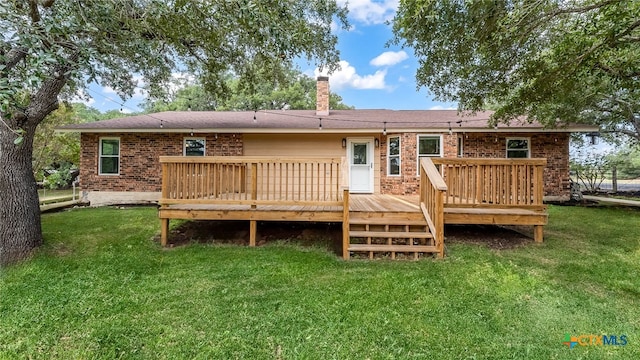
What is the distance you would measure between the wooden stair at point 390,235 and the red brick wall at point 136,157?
5798mm

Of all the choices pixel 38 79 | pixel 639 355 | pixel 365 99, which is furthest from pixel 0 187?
pixel 365 99

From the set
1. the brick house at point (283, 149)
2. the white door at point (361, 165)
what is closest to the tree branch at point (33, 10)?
the brick house at point (283, 149)

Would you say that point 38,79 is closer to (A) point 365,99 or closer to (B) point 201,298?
(B) point 201,298

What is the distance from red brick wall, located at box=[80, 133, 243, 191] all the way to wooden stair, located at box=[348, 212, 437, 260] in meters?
5.80

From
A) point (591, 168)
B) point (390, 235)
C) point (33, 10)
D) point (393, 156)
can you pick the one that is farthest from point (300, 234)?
point (591, 168)

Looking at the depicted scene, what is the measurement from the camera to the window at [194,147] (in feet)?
32.9

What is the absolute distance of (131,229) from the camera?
6.55 m

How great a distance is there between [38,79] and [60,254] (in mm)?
3337

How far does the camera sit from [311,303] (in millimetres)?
3430

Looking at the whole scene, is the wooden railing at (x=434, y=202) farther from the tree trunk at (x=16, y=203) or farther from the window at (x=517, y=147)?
the tree trunk at (x=16, y=203)

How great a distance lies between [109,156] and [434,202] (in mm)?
10015

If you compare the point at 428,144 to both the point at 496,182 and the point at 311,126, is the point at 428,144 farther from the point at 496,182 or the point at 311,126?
the point at 496,182

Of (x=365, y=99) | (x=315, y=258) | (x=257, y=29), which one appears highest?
(x=365, y=99)

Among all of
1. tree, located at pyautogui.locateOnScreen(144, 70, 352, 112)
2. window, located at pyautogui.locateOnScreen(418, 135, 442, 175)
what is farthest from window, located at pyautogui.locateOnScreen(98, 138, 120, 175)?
tree, located at pyautogui.locateOnScreen(144, 70, 352, 112)
